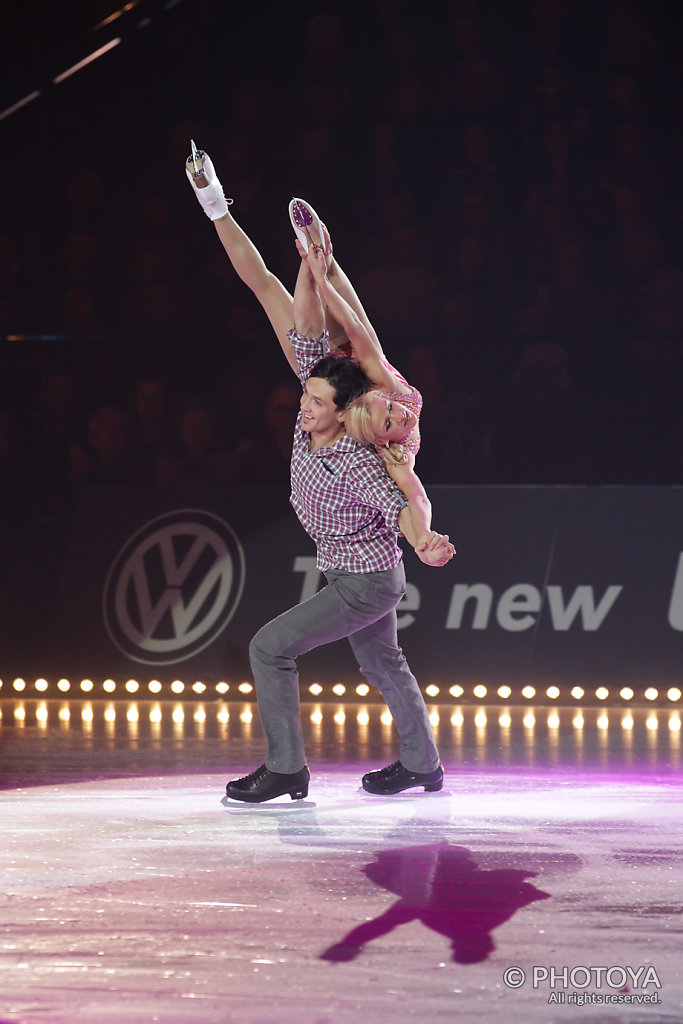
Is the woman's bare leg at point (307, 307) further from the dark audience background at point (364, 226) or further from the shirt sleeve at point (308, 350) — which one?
the dark audience background at point (364, 226)

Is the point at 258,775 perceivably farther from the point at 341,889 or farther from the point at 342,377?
the point at 342,377

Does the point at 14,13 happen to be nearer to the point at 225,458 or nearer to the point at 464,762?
the point at 225,458

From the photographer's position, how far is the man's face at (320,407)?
3.96 meters

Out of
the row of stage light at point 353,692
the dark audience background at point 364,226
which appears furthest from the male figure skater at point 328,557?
the dark audience background at point 364,226

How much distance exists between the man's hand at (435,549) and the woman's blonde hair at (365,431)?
0.34m

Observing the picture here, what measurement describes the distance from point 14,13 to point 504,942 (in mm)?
8439

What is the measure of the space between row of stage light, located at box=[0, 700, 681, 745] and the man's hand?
7.25ft

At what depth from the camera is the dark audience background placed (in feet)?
25.3

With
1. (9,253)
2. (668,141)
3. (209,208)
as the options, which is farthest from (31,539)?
(668,141)

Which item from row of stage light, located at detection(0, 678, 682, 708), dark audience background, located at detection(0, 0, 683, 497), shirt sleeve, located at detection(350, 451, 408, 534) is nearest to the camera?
shirt sleeve, located at detection(350, 451, 408, 534)

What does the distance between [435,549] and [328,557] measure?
561 mm

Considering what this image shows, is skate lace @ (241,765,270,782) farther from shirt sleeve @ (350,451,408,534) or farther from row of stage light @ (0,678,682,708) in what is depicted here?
row of stage light @ (0,678,682,708)

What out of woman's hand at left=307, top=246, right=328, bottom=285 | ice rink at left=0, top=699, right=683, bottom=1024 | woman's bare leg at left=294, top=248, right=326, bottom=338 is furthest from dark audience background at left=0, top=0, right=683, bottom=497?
woman's hand at left=307, top=246, right=328, bottom=285

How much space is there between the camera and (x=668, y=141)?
27.8 feet
